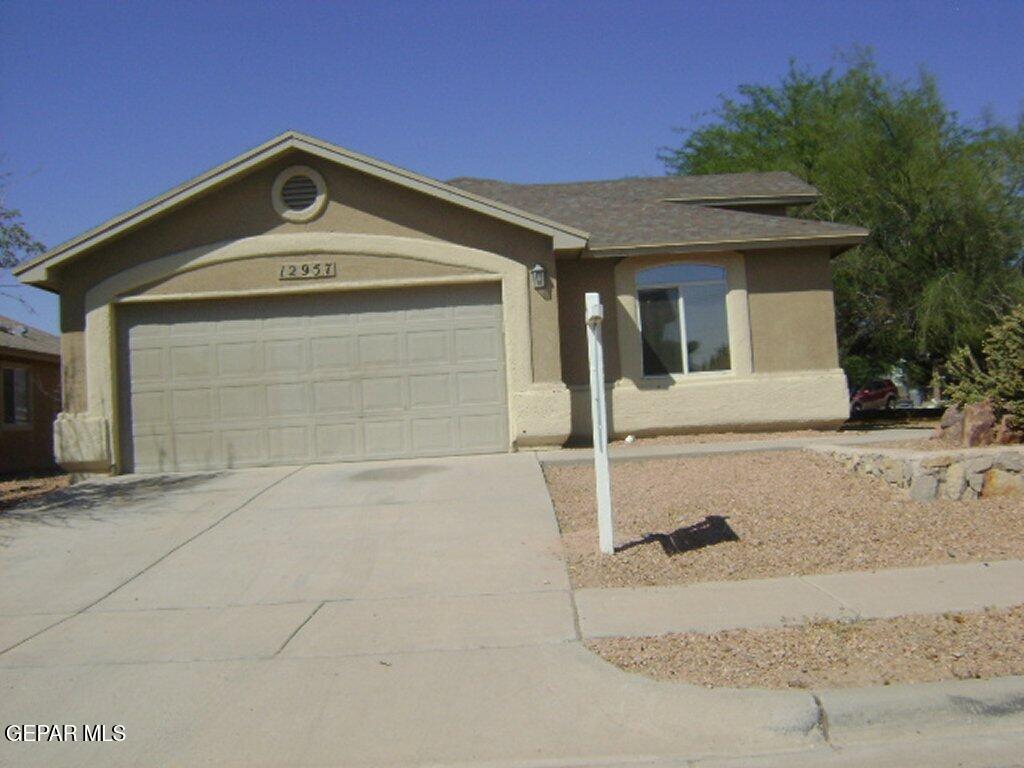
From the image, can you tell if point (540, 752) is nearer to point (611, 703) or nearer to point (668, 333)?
point (611, 703)

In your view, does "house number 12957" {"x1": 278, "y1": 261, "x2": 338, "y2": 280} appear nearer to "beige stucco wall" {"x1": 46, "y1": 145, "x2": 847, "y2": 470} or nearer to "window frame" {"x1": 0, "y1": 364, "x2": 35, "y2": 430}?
"beige stucco wall" {"x1": 46, "y1": 145, "x2": 847, "y2": 470}

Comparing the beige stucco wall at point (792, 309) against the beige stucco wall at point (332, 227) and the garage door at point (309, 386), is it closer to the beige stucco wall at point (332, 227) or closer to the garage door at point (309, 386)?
the beige stucco wall at point (332, 227)

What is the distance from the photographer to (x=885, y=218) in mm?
19859

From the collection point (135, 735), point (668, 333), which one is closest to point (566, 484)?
point (668, 333)

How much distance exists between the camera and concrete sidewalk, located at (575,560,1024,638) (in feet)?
20.6

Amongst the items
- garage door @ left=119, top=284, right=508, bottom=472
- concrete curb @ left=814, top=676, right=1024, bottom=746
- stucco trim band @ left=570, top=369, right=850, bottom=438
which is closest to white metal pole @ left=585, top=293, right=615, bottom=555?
concrete curb @ left=814, top=676, right=1024, bottom=746

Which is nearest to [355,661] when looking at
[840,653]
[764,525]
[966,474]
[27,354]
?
[840,653]

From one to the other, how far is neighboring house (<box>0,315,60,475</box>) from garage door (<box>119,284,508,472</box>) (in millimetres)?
7386

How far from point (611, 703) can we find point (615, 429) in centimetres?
958

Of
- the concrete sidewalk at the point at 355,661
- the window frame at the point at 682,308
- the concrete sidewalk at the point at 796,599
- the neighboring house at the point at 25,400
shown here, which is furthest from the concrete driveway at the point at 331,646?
the neighboring house at the point at 25,400

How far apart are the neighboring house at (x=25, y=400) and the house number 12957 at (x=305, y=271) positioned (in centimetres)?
895

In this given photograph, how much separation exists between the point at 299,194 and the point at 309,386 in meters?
2.91

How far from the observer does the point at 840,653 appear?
5.56 m

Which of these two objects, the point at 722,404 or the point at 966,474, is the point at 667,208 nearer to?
the point at 722,404
